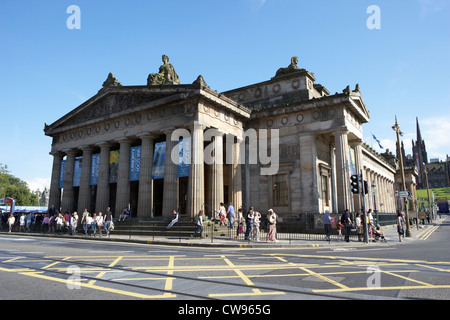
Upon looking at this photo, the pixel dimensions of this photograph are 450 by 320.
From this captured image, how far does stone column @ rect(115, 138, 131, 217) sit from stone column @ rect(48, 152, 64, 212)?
11.1 meters

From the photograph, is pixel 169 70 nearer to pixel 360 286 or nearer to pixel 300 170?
pixel 300 170

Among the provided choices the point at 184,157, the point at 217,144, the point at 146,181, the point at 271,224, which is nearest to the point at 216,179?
the point at 217,144

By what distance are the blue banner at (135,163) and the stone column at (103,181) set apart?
11.2 feet

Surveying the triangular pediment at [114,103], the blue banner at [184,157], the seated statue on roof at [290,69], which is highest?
the seated statue on roof at [290,69]

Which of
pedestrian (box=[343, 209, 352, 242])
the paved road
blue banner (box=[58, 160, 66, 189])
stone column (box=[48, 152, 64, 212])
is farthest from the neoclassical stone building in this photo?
the paved road

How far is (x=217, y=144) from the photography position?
24.2 metres

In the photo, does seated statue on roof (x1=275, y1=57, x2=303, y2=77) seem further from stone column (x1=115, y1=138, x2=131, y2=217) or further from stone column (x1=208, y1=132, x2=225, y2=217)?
stone column (x1=115, y1=138, x2=131, y2=217)

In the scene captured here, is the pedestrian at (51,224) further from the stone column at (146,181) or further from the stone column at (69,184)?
the stone column at (146,181)

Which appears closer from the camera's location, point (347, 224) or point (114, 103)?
point (347, 224)

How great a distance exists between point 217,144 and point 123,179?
915 centimetres

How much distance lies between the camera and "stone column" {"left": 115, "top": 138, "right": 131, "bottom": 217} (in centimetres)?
2602

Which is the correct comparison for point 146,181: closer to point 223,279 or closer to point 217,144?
point 217,144

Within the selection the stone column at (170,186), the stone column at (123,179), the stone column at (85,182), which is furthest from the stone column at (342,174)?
the stone column at (85,182)

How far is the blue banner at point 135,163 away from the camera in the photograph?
2608 centimetres
